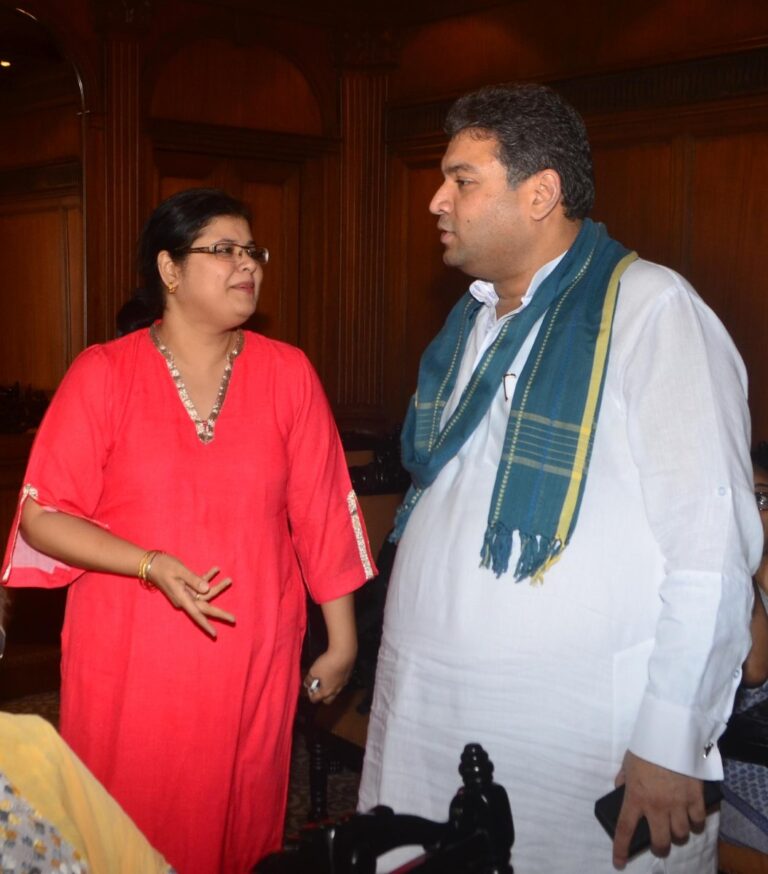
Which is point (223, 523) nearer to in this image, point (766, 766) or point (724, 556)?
point (724, 556)

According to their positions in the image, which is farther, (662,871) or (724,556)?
(662,871)

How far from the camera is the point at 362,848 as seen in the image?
864 millimetres

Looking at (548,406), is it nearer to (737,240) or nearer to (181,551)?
(181,551)

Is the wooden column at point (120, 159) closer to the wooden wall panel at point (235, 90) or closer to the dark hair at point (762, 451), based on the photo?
the wooden wall panel at point (235, 90)

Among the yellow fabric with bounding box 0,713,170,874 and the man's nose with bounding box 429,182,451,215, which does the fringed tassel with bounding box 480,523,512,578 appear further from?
the yellow fabric with bounding box 0,713,170,874

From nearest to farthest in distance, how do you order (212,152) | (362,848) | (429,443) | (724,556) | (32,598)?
(362,848) < (724,556) < (429,443) < (32,598) < (212,152)

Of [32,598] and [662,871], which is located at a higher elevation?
[662,871]

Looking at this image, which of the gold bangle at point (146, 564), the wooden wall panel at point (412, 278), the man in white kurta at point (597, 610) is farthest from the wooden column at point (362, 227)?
the man in white kurta at point (597, 610)

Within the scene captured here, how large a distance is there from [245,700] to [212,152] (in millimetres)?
4162

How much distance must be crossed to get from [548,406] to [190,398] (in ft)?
2.81

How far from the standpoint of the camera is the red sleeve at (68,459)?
2264 millimetres

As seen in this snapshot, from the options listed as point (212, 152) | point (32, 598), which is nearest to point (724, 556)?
point (32, 598)

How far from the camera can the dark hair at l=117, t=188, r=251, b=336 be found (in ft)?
7.80

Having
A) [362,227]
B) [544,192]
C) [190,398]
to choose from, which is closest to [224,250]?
[190,398]
